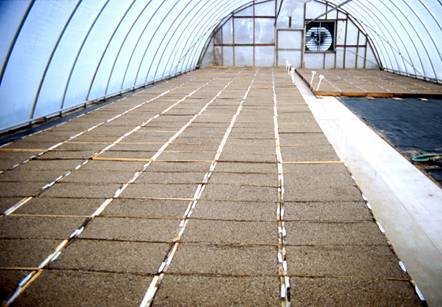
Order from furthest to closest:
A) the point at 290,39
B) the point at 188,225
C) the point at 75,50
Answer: the point at 290,39 → the point at 75,50 → the point at 188,225

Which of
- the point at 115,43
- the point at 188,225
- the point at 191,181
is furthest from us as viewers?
the point at 115,43

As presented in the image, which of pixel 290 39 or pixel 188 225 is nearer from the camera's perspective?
pixel 188 225

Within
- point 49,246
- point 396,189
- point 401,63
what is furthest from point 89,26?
point 401,63

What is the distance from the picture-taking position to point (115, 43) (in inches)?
510

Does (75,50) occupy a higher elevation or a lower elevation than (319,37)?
lower

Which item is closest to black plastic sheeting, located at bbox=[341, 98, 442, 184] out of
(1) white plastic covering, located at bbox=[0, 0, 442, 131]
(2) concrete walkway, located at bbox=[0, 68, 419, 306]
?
(2) concrete walkway, located at bbox=[0, 68, 419, 306]

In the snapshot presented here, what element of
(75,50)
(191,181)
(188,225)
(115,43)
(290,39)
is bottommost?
(188,225)

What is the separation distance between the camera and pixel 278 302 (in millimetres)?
3160

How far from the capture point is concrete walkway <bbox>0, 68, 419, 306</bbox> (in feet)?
11.0

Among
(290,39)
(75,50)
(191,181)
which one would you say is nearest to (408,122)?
(191,181)

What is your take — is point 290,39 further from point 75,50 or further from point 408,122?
point 75,50

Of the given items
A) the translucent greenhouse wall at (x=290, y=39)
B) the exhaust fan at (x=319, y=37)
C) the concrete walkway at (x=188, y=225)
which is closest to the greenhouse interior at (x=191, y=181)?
the concrete walkway at (x=188, y=225)

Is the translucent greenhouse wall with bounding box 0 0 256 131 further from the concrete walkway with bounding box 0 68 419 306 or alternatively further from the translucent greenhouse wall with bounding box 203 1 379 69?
the translucent greenhouse wall with bounding box 203 1 379 69

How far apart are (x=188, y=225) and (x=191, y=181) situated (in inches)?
57.9
